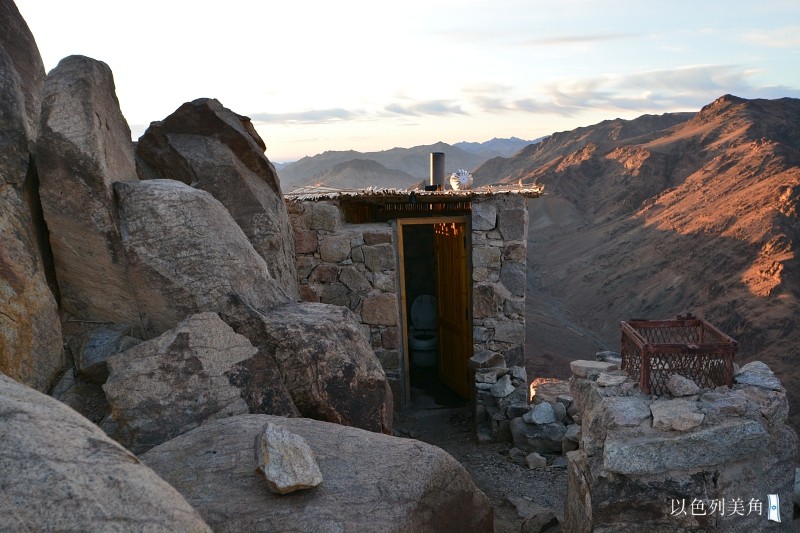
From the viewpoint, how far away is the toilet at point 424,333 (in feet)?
31.9

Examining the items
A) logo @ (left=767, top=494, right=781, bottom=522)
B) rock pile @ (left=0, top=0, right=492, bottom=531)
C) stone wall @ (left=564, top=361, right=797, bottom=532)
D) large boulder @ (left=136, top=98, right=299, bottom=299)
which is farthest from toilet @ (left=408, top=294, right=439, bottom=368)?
logo @ (left=767, top=494, right=781, bottom=522)

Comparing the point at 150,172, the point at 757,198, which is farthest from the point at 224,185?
the point at 757,198

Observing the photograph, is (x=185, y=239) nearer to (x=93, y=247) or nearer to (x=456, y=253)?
(x=93, y=247)

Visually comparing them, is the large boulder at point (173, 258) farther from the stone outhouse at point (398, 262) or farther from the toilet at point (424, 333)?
the toilet at point (424, 333)

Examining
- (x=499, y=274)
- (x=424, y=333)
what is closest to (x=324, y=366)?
(x=499, y=274)

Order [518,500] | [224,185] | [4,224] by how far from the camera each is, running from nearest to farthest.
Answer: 1. [4,224]
2. [518,500]
3. [224,185]

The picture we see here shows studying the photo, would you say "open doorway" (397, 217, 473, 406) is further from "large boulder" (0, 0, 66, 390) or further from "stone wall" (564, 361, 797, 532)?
"large boulder" (0, 0, 66, 390)

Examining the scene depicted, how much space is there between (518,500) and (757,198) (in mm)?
16202

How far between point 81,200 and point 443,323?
5.83 m

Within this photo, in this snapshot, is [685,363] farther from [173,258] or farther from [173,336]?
[173,258]

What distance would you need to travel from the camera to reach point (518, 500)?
5855 mm

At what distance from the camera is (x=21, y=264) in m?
3.98

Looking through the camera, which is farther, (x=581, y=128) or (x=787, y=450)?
(x=581, y=128)

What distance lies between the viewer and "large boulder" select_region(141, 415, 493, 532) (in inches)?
116
